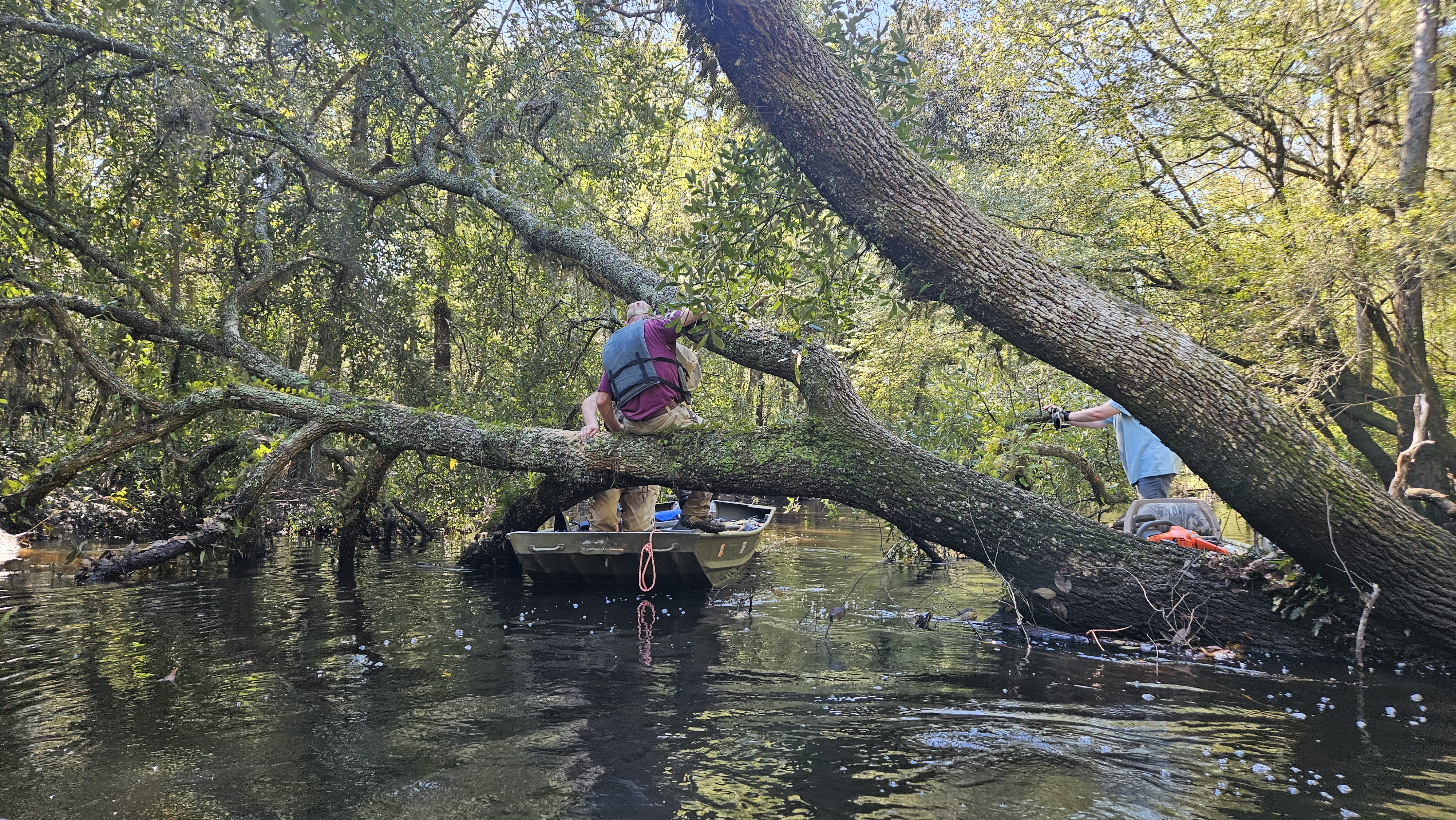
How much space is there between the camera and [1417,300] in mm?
7727

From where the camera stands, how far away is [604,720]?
389cm

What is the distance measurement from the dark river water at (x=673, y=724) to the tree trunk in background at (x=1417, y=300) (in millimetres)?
4260

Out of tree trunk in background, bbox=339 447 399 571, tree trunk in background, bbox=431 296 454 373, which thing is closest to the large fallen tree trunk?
tree trunk in background, bbox=339 447 399 571

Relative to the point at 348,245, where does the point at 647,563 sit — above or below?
below

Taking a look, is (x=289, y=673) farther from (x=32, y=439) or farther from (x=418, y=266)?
(x=32, y=439)

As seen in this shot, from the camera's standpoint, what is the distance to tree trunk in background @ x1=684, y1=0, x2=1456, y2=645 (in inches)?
177

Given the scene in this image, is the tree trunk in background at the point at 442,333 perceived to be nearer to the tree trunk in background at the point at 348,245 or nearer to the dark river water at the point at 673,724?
the tree trunk in background at the point at 348,245

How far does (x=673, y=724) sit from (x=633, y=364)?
339cm

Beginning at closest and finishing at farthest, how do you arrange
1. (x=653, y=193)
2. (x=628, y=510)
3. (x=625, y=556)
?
(x=625, y=556) → (x=628, y=510) → (x=653, y=193)

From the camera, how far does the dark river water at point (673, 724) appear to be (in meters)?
2.90

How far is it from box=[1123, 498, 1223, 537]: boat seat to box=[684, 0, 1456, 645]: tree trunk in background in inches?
57.1

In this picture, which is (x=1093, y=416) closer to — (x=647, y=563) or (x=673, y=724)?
(x=673, y=724)

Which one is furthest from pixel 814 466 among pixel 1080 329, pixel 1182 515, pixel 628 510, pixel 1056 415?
pixel 628 510

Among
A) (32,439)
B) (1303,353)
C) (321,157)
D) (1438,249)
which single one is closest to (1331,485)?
(1438,249)
